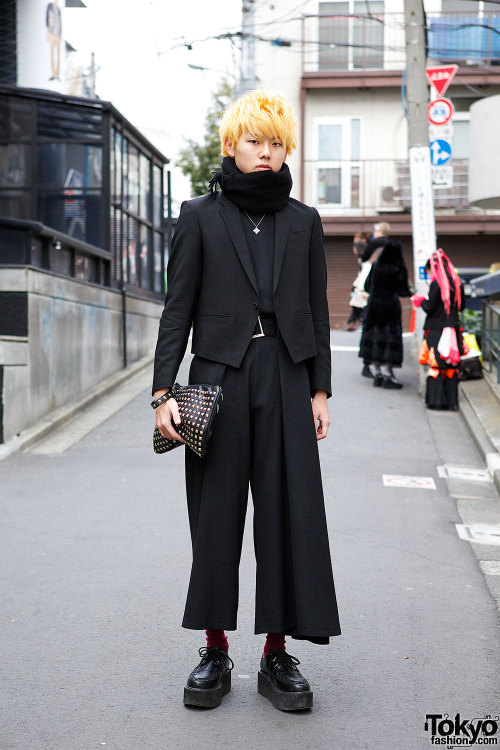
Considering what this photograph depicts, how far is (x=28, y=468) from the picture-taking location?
8805 mm

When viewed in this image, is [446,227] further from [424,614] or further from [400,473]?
[424,614]

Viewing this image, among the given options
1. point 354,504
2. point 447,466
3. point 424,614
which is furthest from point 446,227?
point 424,614

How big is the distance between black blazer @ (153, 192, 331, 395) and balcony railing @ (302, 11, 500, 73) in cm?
2643

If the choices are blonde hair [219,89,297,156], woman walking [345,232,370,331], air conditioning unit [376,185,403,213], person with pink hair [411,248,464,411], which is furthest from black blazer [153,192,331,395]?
air conditioning unit [376,185,403,213]

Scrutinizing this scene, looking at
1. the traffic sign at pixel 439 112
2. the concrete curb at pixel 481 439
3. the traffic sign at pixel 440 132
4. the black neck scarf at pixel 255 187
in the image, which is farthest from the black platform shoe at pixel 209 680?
the traffic sign at pixel 439 112

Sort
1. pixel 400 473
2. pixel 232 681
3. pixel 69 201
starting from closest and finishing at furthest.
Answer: pixel 232 681
pixel 400 473
pixel 69 201

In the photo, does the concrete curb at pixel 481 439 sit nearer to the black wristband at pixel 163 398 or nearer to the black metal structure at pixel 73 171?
the black wristband at pixel 163 398

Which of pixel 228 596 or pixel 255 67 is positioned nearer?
pixel 228 596

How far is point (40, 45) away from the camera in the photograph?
61.2 ft

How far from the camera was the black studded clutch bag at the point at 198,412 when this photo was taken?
135 inches

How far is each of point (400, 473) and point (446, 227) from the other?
2098 cm

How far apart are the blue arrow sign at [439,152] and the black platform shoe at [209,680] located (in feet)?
36.6

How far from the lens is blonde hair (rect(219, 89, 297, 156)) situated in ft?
11.5

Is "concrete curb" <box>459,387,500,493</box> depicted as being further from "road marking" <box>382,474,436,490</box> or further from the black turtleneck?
the black turtleneck
